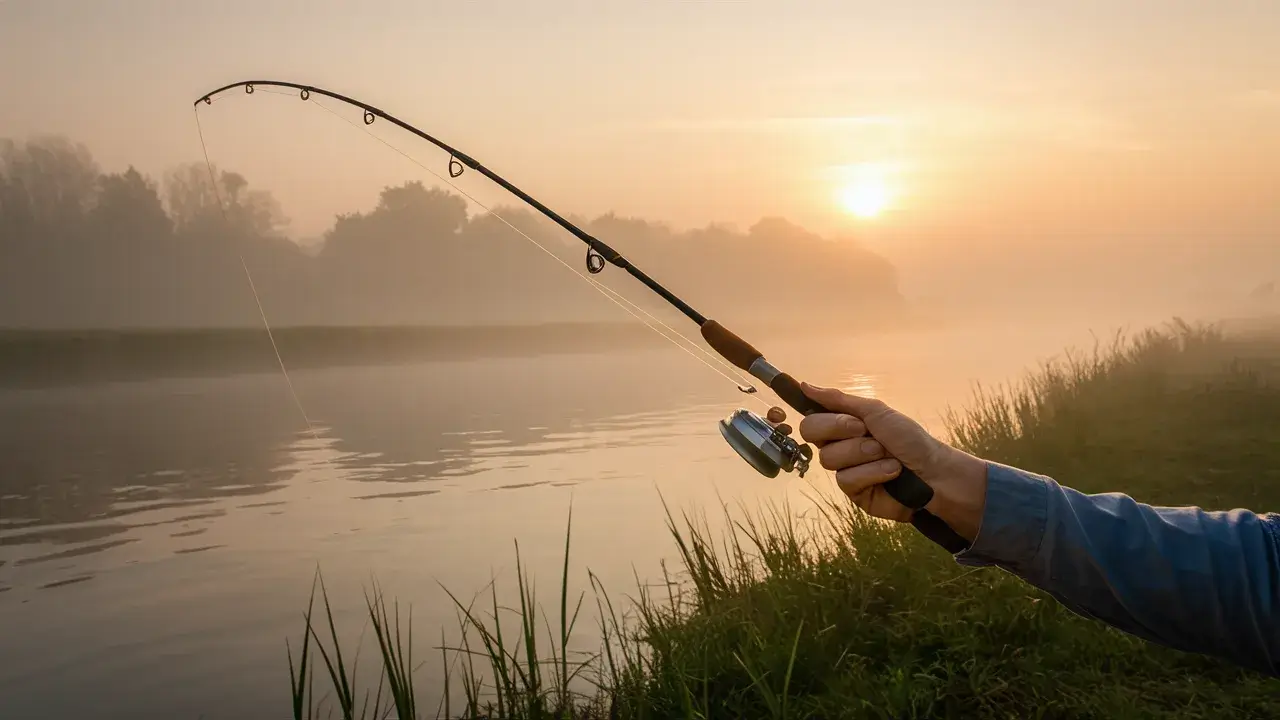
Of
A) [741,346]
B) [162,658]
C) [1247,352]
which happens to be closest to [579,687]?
[741,346]

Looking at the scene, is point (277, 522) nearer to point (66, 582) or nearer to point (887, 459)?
point (66, 582)

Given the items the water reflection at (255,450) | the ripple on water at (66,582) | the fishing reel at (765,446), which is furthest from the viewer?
the water reflection at (255,450)

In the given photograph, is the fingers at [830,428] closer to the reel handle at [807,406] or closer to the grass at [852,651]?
the reel handle at [807,406]

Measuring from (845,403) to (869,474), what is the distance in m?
0.17

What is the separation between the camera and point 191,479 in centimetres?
1580

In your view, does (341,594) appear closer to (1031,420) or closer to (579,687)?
(579,687)

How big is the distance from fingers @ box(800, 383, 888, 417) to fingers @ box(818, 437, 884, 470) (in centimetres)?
6

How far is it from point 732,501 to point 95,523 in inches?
336

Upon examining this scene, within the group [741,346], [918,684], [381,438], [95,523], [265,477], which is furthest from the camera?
[381,438]

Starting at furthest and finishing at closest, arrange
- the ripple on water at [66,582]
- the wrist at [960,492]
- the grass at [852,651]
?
1. the ripple on water at [66,582]
2. the grass at [852,651]
3. the wrist at [960,492]

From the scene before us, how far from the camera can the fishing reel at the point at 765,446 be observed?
223 cm

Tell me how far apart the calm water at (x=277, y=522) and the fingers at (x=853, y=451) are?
15.9 feet

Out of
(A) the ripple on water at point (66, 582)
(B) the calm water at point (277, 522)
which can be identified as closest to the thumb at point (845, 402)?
(B) the calm water at point (277, 522)

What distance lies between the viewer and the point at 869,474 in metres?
1.93
